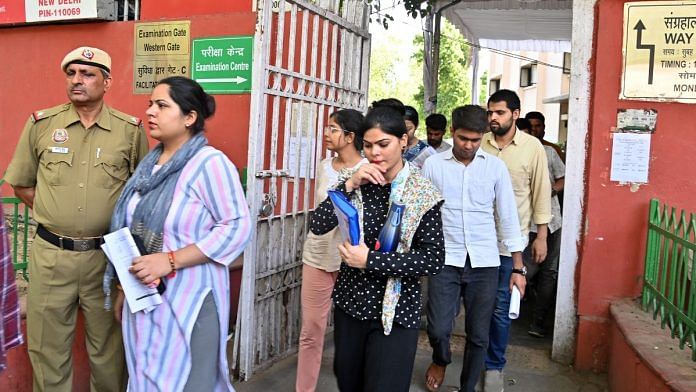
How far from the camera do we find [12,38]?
24.0 feet

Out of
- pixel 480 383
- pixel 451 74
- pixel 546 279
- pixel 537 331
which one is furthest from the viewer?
pixel 451 74

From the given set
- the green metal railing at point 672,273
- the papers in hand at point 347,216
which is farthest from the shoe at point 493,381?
the papers in hand at point 347,216

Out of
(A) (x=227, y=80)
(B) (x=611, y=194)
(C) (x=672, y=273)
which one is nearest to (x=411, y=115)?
(A) (x=227, y=80)

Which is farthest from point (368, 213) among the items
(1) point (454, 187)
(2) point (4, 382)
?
(2) point (4, 382)

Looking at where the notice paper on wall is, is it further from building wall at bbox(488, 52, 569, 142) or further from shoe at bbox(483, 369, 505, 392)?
building wall at bbox(488, 52, 569, 142)

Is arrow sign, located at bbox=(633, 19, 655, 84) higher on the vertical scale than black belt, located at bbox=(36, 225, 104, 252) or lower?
higher

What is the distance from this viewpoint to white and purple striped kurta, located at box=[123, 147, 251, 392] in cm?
263

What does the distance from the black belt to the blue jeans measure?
8.13 ft

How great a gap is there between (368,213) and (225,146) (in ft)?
10.2

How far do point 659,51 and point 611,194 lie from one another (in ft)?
3.46

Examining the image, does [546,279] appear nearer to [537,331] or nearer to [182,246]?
[537,331]

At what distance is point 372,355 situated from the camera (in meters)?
2.79

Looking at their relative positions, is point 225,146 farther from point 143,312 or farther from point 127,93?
point 143,312

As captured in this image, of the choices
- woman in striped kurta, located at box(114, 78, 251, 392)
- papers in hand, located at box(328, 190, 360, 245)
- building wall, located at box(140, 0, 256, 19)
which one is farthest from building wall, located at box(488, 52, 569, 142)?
woman in striped kurta, located at box(114, 78, 251, 392)
